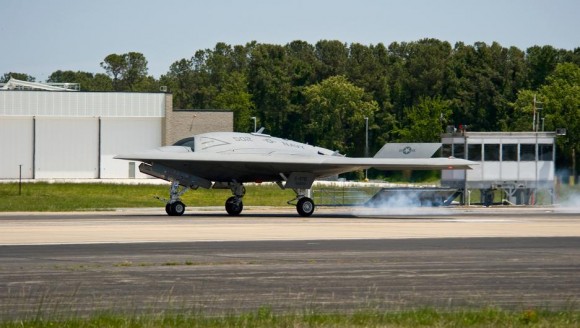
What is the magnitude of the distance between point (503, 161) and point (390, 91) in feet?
256

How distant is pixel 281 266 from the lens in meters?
18.4

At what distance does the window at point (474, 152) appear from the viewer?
47.1m

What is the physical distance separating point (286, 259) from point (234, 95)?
100990 mm

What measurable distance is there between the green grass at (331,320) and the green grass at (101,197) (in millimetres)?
29020

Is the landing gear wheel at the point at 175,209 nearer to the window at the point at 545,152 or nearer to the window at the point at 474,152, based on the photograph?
the window at the point at 474,152

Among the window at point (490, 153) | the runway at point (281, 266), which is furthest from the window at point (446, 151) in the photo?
the runway at point (281, 266)

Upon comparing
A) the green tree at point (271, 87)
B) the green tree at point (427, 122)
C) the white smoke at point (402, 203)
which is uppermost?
the green tree at point (271, 87)

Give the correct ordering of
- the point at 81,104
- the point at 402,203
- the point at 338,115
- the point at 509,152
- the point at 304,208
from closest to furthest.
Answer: the point at 304,208 → the point at 402,203 → the point at 509,152 → the point at 81,104 → the point at 338,115

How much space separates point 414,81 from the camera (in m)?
121

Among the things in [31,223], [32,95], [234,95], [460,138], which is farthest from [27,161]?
[31,223]

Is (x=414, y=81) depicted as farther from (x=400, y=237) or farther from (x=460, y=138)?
(x=400, y=237)

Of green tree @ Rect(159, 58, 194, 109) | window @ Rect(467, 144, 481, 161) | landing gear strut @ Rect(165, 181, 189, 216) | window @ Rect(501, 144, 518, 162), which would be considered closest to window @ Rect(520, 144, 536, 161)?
window @ Rect(501, 144, 518, 162)

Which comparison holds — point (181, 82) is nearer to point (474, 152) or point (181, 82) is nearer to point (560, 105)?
point (560, 105)

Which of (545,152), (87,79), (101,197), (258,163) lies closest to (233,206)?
(258,163)
